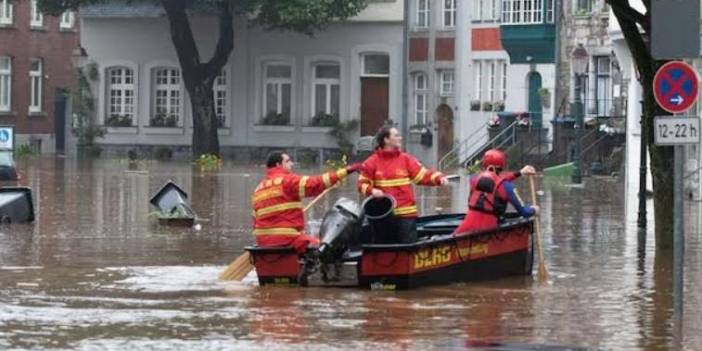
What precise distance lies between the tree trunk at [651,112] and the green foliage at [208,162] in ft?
106

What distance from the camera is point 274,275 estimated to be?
730 inches

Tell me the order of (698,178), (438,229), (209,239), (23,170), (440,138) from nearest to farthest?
(438,229) → (209,239) → (698,178) → (23,170) → (440,138)

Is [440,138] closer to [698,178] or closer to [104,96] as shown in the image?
[104,96]

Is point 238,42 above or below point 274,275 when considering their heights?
above

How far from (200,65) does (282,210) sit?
150 ft

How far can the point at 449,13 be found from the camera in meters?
64.6

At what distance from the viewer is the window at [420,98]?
2581 inches

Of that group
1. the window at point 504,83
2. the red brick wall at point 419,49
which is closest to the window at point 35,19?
the red brick wall at point 419,49

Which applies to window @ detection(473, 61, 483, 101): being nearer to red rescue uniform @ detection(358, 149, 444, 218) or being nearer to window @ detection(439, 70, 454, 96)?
window @ detection(439, 70, 454, 96)

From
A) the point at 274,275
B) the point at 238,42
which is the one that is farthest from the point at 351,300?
the point at 238,42

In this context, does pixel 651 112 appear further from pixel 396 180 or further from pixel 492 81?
pixel 492 81

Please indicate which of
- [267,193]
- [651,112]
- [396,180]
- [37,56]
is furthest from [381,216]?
[37,56]

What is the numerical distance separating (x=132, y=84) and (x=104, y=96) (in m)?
1.26

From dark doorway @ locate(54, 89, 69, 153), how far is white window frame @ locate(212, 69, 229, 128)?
8.79 metres
